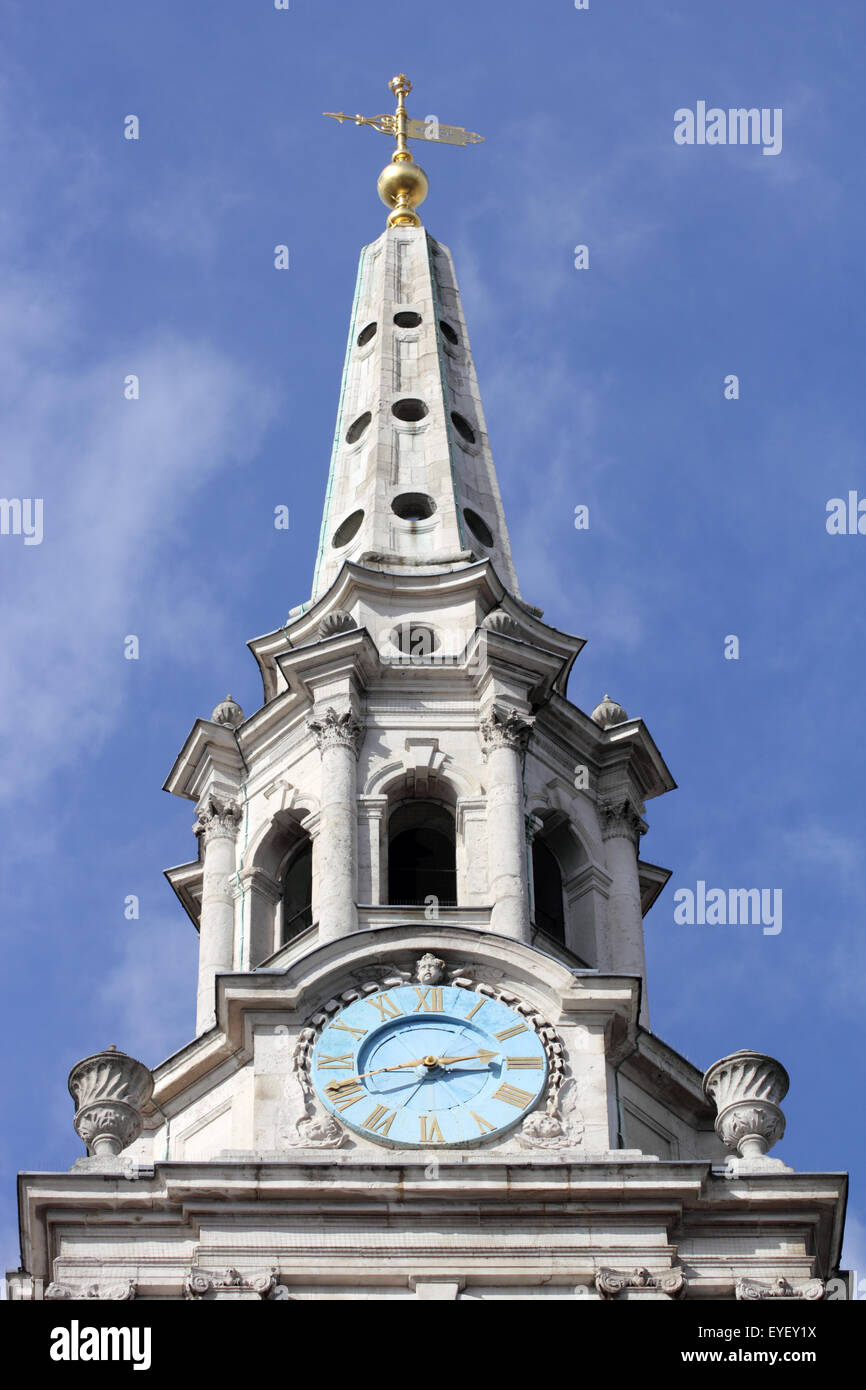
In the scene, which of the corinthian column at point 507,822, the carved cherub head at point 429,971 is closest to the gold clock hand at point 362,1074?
the carved cherub head at point 429,971

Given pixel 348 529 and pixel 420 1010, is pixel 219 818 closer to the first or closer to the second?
pixel 348 529

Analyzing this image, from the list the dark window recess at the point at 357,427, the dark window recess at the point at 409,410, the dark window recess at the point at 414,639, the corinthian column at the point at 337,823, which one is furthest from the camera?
the dark window recess at the point at 357,427

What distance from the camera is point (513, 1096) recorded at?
152 feet

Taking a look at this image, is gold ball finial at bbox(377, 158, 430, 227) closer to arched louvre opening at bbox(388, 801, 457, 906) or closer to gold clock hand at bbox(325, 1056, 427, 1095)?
arched louvre opening at bbox(388, 801, 457, 906)

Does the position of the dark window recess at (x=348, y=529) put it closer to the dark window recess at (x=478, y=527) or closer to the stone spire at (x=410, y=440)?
the stone spire at (x=410, y=440)

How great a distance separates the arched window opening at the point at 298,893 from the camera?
53.1 m

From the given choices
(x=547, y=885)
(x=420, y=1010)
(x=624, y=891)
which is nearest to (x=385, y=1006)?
(x=420, y=1010)

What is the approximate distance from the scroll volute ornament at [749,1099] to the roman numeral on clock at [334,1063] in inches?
190

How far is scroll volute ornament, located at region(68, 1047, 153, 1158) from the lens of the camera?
45844mm

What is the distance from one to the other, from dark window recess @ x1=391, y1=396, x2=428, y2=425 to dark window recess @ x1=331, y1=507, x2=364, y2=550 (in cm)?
290

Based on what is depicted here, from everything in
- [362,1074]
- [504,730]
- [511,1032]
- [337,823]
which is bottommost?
[362,1074]

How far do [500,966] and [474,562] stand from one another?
35.9ft

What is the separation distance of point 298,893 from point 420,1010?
263 inches
